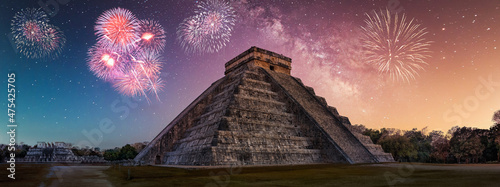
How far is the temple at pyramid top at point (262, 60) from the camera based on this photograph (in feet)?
91.2

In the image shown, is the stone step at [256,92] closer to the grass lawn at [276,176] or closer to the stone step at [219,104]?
the stone step at [219,104]

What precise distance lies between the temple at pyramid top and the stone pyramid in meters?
2.46

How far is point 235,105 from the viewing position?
722 inches

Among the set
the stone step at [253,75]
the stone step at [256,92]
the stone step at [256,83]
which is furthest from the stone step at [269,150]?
the stone step at [253,75]

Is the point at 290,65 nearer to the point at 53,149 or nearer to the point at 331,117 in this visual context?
the point at 331,117

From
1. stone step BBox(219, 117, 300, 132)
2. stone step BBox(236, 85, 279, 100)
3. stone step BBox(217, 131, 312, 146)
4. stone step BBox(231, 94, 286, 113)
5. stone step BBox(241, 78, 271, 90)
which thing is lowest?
stone step BBox(217, 131, 312, 146)

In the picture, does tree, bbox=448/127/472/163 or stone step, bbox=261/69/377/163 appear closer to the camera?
stone step, bbox=261/69/377/163

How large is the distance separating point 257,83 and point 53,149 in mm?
31936

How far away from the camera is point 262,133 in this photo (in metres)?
Result: 17.3

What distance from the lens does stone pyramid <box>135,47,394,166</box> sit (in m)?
15.5

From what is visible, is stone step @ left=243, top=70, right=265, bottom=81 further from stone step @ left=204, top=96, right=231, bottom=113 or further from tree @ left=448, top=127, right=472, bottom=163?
tree @ left=448, top=127, right=472, bottom=163

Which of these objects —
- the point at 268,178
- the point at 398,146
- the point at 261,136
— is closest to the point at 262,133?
the point at 261,136

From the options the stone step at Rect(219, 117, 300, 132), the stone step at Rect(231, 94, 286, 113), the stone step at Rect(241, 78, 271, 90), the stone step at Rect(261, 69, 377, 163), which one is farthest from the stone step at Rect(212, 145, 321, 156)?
the stone step at Rect(241, 78, 271, 90)

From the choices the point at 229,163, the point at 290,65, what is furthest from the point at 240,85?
the point at 290,65
